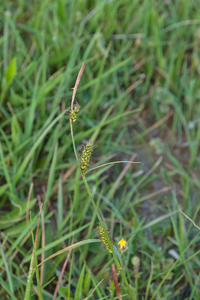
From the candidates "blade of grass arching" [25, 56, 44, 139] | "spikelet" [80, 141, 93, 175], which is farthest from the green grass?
"spikelet" [80, 141, 93, 175]

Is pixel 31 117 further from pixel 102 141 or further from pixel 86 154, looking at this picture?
pixel 86 154

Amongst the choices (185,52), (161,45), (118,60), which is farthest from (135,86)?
(185,52)

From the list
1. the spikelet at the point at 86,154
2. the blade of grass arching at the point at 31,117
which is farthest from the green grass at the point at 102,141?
the spikelet at the point at 86,154

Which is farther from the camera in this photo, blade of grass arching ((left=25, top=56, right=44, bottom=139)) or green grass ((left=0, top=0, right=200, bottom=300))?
blade of grass arching ((left=25, top=56, right=44, bottom=139))

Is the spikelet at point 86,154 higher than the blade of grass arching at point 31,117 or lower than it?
higher

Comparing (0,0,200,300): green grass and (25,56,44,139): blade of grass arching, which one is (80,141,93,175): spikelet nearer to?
(0,0,200,300): green grass

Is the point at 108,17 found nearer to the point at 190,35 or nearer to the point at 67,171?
the point at 190,35

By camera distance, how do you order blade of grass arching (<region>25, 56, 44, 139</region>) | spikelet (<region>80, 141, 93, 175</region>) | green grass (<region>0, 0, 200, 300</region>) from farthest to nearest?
blade of grass arching (<region>25, 56, 44, 139</region>), green grass (<region>0, 0, 200, 300</region>), spikelet (<region>80, 141, 93, 175</region>)

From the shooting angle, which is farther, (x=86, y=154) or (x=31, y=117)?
(x=31, y=117)

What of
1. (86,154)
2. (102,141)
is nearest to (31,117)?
(102,141)

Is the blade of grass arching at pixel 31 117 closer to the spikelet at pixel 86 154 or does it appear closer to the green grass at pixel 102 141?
the green grass at pixel 102 141
